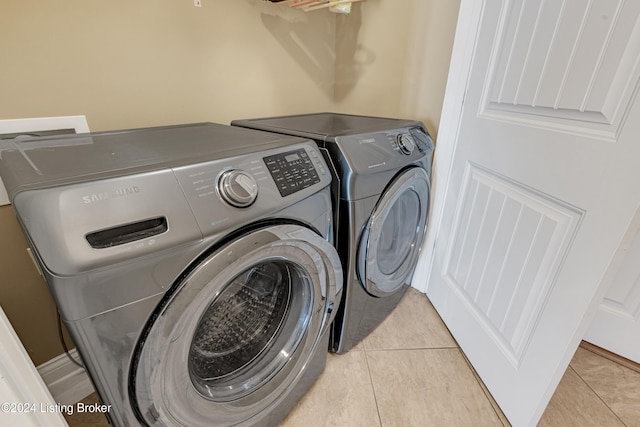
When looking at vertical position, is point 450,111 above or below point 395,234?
above

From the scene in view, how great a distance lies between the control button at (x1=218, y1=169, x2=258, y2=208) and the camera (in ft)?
1.89

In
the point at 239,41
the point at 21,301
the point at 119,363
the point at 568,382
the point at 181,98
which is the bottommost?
the point at 568,382

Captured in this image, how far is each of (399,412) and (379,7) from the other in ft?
5.93

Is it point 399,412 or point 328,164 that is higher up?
point 328,164

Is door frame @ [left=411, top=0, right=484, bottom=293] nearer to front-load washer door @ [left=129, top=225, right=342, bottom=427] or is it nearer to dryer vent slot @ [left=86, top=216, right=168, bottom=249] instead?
front-load washer door @ [left=129, top=225, right=342, bottom=427]

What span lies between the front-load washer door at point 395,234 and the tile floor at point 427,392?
28cm

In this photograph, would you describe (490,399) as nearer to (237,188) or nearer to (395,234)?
(395,234)

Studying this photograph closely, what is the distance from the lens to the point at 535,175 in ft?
2.77

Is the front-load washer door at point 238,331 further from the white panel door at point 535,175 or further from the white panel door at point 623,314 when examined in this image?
the white panel door at point 623,314

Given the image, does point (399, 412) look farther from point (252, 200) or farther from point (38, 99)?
point (38, 99)

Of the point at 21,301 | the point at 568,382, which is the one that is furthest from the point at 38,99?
the point at 568,382

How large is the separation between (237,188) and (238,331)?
0.50 meters

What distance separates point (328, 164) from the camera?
883 millimetres

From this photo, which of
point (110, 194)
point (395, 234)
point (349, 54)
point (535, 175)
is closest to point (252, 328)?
point (110, 194)
